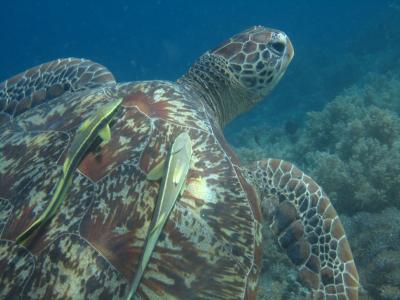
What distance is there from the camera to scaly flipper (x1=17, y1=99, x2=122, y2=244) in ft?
5.89

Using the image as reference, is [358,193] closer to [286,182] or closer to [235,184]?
[286,182]

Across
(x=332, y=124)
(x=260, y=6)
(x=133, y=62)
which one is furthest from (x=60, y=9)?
(x=332, y=124)

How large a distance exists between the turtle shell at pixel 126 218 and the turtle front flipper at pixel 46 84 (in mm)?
1527

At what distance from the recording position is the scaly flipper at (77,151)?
1.79 metres

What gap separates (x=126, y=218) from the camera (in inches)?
74.4

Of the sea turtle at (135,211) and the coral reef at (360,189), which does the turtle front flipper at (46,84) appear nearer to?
the sea turtle at (135,211)

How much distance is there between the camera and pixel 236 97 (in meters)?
3.90

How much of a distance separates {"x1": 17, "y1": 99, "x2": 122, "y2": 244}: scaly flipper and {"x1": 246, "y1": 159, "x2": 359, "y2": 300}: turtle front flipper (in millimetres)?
1084

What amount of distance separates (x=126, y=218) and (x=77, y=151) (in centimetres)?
46

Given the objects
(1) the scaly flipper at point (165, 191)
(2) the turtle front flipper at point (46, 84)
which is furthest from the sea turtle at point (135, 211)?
(2) the turtle front flipper at point (46, 84)

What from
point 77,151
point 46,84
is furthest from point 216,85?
point 77,151

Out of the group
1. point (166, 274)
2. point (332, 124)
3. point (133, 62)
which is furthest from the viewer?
point (133, 62)

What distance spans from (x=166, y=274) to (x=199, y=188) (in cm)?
53

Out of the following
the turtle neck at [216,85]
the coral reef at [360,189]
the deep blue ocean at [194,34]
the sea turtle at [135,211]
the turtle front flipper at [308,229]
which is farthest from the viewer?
the deep blue ocean at [194,34]
